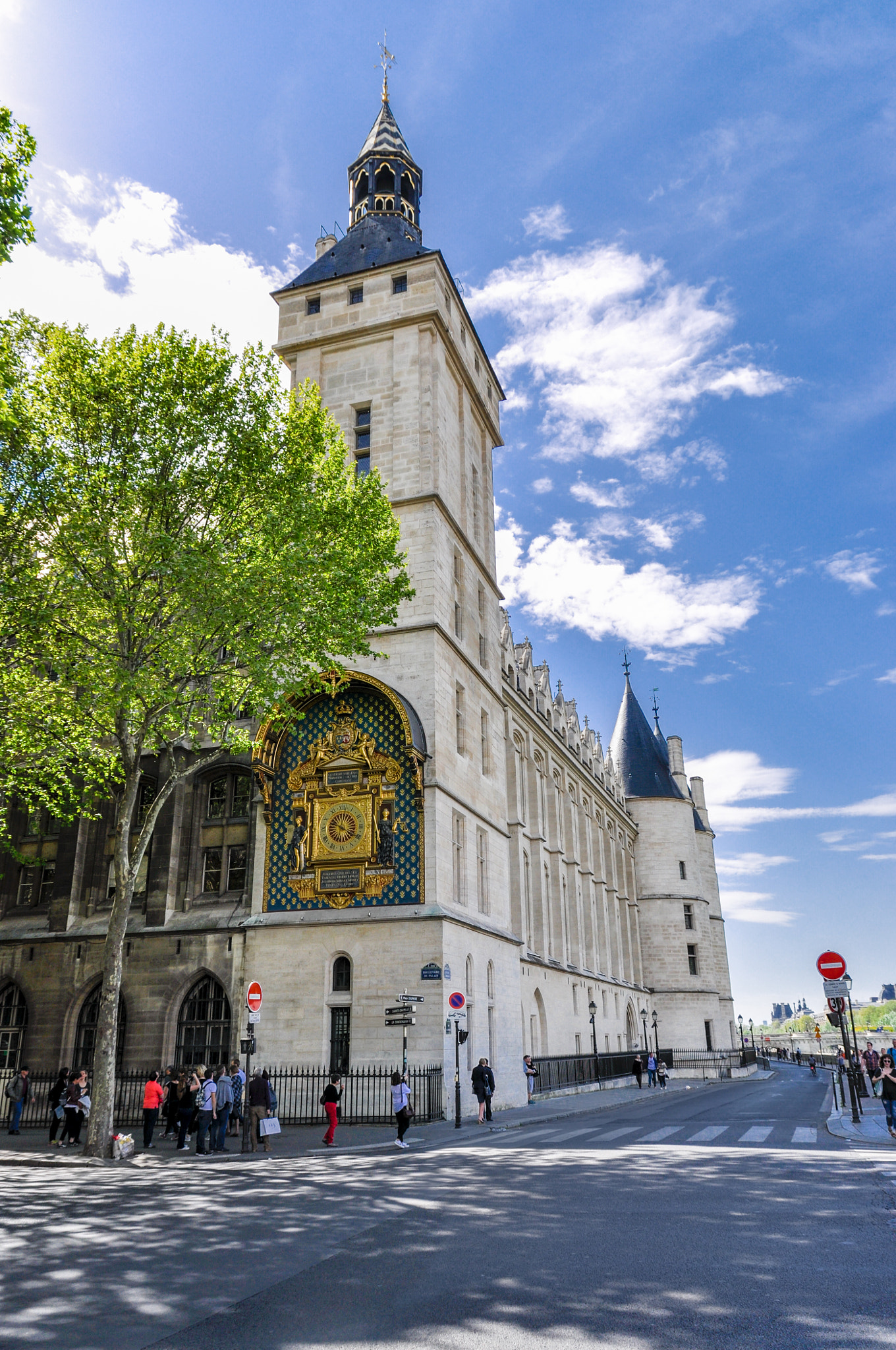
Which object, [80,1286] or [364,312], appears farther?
[364,312]

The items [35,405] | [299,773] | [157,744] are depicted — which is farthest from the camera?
[299,773]

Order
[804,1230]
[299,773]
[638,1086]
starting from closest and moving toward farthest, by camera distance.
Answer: [804,1230]
[299,773]
[638,1086]

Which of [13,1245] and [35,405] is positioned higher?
[35,405]

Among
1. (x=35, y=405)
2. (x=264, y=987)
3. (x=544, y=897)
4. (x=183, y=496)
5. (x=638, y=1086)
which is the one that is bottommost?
(x=638, y=1086)

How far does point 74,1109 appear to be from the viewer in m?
19.5

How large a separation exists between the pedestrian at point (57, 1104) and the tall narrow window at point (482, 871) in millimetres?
11932

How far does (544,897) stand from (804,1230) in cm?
3160

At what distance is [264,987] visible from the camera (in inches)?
953

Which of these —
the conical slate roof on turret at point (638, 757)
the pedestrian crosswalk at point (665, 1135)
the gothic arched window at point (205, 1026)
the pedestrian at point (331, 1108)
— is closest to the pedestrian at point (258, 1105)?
the pedestrian at point (331, 1108)

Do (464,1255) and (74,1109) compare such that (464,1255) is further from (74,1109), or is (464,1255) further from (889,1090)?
(74,1109)

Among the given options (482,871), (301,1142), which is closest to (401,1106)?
(301,1142)

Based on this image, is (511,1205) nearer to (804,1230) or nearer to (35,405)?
(804,1230)

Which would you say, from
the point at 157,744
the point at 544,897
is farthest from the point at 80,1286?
the point at 544,897

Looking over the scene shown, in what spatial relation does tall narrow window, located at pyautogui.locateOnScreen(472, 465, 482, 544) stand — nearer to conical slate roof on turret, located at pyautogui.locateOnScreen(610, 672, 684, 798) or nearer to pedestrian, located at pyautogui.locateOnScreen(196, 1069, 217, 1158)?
pedestrian, located at pyautogui.locateOnScreen(196, 1069, 217, 1158)
